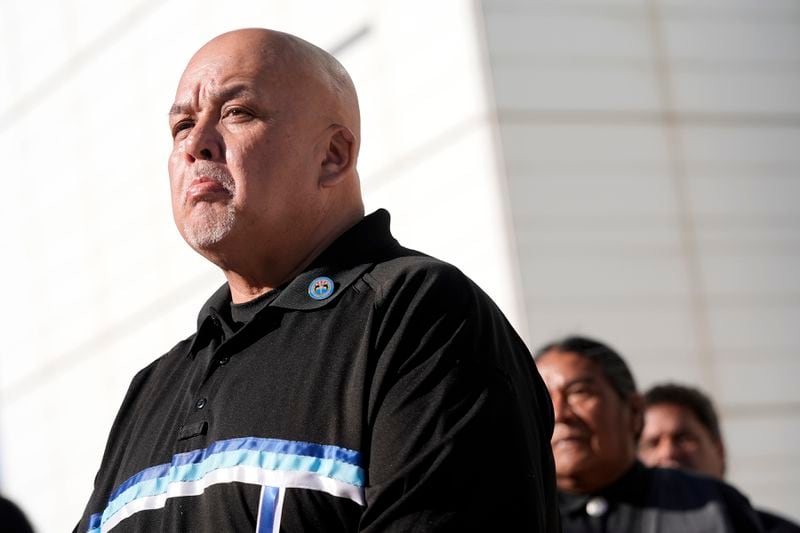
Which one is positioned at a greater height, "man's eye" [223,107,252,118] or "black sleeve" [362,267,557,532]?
"man's eye" [223,107,252,118]

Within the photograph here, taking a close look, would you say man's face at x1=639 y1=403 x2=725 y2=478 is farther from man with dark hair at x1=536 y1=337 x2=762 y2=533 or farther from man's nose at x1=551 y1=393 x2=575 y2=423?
man's nose at x1=551 y1=393 x2=575 y2=423

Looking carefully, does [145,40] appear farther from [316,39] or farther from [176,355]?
[176,355]

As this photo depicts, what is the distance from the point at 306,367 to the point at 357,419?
16 centimetres

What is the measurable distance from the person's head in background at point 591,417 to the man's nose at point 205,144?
92.5 inches

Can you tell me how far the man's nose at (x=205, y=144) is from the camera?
251 centimetres

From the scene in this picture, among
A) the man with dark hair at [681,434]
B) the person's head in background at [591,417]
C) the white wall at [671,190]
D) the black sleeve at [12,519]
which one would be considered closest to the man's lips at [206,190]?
the black sleeve at [12,519]

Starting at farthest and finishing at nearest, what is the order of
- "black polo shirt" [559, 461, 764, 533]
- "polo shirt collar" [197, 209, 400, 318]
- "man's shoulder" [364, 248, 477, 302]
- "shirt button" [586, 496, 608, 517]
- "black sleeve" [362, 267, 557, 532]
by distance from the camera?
"shirt button" [586, 496, 608, 517] → "black polo shirt" [559, 461, 764, 533] → "polo shirt collar" [197, 209, 400, 318] → "man's shoulder" [364, 248, 477, 302] → "black sleeve" [362, 267, 557, 532]

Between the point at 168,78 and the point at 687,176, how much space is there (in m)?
4.34

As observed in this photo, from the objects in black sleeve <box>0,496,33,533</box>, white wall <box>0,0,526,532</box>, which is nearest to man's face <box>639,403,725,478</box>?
white wall <box>0,0,526,532</box>

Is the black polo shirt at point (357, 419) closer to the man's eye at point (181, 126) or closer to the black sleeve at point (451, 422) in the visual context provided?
the black sleeve at point (451, 422)

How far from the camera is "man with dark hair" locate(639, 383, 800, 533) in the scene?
5.48 m

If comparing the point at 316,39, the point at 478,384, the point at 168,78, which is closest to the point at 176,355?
the point at 478,384

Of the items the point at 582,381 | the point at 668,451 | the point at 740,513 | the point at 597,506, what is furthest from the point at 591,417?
the point at 668,451

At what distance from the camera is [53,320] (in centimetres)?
1190
